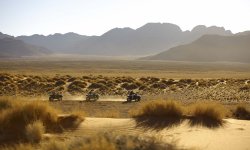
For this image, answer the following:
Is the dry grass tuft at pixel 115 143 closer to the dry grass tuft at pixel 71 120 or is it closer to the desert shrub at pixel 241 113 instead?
the dry grass tuft at pixel 71 120

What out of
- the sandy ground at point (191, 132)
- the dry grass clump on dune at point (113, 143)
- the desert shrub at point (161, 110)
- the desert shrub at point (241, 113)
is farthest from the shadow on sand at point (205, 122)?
the dry grass clump on dune at point (113, 143)

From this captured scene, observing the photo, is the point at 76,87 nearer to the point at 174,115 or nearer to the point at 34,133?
the point at 174,115

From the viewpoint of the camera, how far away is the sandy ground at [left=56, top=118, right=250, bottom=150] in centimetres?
1223

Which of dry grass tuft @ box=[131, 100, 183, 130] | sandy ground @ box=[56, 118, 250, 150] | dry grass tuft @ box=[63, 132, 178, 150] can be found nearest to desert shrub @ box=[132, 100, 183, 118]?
dry grass tuft @ box=[131, 100, 183, 130]

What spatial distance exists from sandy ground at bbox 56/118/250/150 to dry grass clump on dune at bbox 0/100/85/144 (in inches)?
32.6

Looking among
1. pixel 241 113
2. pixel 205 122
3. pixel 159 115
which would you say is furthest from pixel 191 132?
pixel 241 113

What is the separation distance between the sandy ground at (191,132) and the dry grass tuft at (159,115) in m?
0.47

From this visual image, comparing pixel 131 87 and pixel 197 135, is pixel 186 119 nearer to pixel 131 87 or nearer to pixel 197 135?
pixel 197 135

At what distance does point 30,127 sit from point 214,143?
5.73 meters

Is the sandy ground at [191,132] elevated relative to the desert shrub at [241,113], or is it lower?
elevated

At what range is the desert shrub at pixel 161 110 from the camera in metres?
16.3

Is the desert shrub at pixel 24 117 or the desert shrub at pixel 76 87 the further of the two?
the desert shrub at pixel 76 87

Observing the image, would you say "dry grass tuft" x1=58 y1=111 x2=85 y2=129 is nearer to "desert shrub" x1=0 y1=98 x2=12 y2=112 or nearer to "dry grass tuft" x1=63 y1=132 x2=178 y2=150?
"desert shrub" x1=0 y1=98 x2=12 y2=112

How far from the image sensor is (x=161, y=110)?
16422 millimetres
